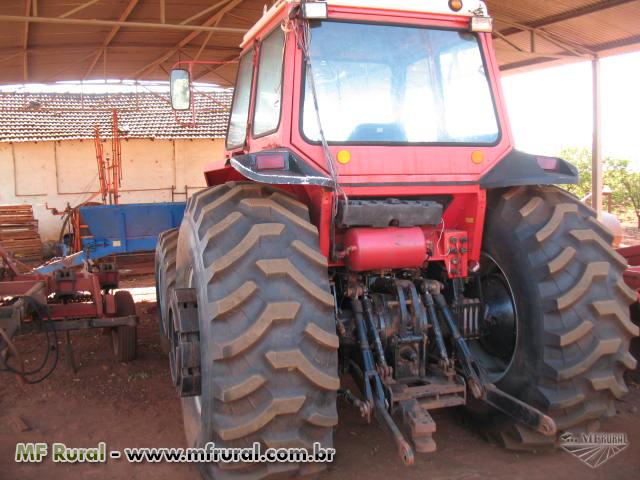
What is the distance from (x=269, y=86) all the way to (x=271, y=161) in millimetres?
909

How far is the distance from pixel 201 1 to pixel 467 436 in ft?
24.9

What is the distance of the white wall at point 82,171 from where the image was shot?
55.3ft

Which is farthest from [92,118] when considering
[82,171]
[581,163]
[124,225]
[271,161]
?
[581,163]

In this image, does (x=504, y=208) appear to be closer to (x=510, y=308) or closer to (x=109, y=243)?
(x=510, y=308)

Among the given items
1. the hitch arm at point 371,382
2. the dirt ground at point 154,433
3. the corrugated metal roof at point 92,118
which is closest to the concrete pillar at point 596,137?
the dirt ground at point 154,433

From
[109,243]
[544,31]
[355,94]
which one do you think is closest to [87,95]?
[109,243]

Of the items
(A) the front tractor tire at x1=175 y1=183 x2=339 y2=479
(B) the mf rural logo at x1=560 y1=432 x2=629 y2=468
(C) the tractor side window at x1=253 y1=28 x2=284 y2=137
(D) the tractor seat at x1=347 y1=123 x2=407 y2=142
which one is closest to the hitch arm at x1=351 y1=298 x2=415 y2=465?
(A) the front tractor tire at x1=175 y1=183 x2=339 y2=479

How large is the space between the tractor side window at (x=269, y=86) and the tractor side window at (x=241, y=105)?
0.86 ft

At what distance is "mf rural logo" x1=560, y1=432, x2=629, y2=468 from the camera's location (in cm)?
336

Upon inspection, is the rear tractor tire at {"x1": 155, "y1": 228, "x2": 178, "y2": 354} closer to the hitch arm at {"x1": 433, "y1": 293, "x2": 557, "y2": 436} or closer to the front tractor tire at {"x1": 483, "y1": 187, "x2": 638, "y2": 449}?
the hitch arm at {"x1": 433, "y1": 293, "x2": 557, "y2": 436}

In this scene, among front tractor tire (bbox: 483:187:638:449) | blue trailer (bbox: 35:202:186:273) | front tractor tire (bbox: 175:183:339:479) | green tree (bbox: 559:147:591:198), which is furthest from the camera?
green tree (bbox: 559:147:591:198)

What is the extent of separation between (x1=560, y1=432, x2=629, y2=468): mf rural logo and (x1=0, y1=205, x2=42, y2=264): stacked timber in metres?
14.2

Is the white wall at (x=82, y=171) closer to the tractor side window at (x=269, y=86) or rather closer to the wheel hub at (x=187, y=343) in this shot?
the tractor side window at (x=269, y=86)

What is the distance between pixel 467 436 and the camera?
3.91 m
